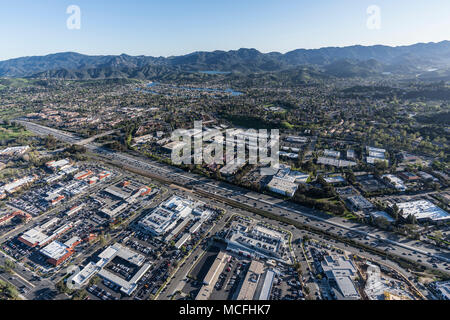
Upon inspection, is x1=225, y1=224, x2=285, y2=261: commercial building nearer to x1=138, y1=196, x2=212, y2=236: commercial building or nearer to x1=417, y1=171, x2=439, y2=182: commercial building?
x1=138, y1=196, x2=212, y2=236: commercial building

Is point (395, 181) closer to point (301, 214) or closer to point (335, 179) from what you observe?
point (335, 179)

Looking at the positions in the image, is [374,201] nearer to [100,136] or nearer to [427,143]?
[427,143]

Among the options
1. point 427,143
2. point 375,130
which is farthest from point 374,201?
point 375,130

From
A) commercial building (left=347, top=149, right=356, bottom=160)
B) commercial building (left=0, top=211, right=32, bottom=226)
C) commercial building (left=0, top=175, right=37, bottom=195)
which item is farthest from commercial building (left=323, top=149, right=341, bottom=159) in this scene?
commercial building (left=0, top=175, right=37, bottom=195)

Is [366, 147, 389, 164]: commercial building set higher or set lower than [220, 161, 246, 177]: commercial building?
higher

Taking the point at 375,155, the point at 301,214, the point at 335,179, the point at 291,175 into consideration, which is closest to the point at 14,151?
the point at 291,175

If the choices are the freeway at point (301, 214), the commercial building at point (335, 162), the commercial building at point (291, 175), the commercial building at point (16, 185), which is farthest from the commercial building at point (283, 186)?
the commercial building at point (16, 185)
